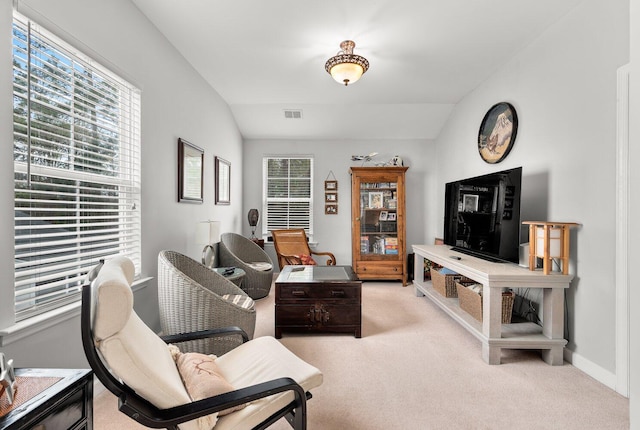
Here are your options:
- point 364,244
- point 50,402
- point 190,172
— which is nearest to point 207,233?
point 190,172

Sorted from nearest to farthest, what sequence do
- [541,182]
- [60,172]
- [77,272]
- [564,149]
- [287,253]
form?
1. [60,172]
2. [77,272]
3. [564,149]
4. [541,182]
5. [287,253]

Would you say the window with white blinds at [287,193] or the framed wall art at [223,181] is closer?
the framed wall art at [223,181]

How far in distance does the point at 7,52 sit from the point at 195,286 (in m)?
1.55

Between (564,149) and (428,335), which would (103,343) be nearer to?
(428,335)

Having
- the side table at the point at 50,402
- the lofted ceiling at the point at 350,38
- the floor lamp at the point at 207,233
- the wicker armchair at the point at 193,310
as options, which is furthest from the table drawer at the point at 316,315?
the lofted ceiling at the point at 350,38

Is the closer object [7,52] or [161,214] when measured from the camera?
[7,52]

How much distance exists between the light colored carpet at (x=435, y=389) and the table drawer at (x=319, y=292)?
0.37 m

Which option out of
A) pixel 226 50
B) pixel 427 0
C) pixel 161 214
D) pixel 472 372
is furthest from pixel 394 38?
pixel 472 372

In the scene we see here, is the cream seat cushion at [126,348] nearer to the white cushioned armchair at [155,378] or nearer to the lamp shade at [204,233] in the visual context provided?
the white cushioned armchair at [155,378]

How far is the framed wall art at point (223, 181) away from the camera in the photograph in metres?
4.16

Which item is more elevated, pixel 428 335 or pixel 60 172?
pixel 60 172

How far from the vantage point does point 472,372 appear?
7.43 ft

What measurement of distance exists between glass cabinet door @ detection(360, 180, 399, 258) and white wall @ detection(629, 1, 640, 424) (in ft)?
13.2

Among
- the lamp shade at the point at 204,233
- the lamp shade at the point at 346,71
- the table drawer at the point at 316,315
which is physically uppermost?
the lamp shade at the point at 346,71
